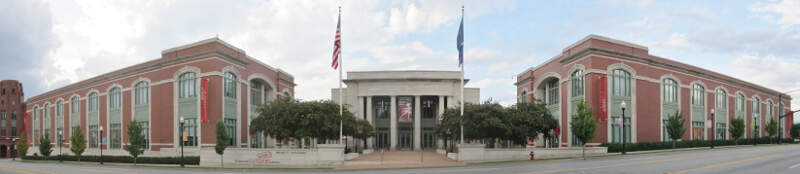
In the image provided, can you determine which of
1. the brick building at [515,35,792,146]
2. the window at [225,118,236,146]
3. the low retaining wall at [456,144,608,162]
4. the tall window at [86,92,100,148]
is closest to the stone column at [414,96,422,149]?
the brick building at [515,35,792,146]

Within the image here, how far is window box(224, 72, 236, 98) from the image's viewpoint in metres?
46.3

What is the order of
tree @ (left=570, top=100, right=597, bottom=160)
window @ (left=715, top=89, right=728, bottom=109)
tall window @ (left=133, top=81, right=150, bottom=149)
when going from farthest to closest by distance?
window @ (left=715, top=89, right=728, bottom=109)
tall window @ (left=133, top=81, right=150, bottom=149)
tree @ (left=570, top=100, right=597, bottom=160)

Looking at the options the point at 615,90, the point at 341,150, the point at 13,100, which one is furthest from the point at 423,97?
the point at 13,100

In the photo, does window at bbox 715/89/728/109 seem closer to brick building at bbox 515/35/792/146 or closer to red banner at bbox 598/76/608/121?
brick building at bbox 515/35/792/146

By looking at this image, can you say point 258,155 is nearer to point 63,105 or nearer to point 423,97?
point 423,97

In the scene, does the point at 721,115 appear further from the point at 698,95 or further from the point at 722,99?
the point at 698,95

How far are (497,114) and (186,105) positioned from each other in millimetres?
26442

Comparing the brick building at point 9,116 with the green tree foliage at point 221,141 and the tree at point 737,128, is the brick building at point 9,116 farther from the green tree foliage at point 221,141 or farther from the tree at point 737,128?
the tree at point 737,128

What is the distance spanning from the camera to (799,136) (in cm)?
6975

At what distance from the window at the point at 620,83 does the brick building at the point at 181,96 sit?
32.4 m

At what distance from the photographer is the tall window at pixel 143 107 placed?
4922 cm

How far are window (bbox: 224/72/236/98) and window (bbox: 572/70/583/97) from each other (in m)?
30.2

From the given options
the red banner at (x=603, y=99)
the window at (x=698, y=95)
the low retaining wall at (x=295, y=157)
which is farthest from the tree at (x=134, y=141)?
the window at (x=698, y=95)

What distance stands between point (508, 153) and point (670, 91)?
901 inches
